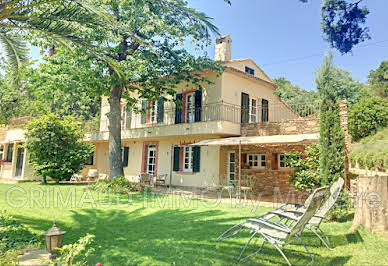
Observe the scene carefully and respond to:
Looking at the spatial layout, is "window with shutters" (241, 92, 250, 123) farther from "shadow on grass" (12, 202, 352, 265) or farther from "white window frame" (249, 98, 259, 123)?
"shadow on grass" (12, 202, 352, 265)

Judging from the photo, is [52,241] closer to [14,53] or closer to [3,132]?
[14,53]

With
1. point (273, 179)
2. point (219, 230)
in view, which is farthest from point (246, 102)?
point (219, 230)

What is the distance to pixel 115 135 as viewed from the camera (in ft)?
45.6

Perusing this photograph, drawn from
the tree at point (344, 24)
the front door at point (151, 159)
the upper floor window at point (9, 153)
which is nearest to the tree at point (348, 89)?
the front door at point (151, 159)

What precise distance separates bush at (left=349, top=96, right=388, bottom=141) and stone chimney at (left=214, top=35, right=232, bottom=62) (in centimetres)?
940

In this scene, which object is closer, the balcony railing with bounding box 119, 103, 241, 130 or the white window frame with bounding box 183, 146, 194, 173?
the balcony railing with bounding box 119, 103, 241, 130

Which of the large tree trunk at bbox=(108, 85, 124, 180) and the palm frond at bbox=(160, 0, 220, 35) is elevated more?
the palm frond at bbox=(160, 0, 220, 35)

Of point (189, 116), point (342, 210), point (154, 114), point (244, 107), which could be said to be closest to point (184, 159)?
point (189, 116)

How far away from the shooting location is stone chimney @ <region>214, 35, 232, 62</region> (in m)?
16.4

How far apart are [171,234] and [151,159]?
1295 cm

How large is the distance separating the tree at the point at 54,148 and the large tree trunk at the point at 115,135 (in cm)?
348

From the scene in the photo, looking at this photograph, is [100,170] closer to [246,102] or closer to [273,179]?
[246,102]

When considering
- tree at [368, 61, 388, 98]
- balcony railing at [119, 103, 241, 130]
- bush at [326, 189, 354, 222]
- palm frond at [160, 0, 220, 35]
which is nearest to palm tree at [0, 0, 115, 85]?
palm frond at [160, 0, 220, 35]

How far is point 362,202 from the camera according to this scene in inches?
205
